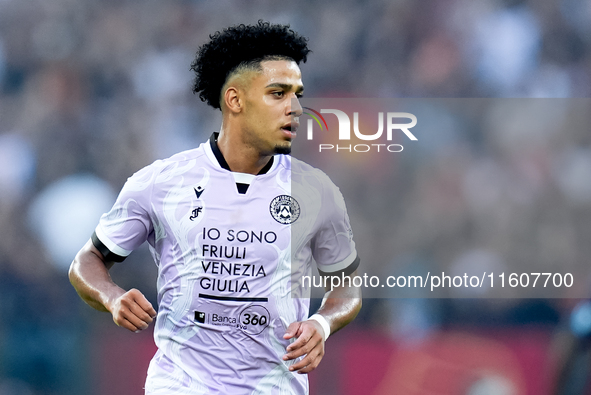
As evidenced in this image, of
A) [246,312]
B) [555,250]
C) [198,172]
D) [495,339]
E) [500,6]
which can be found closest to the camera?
[246,312]

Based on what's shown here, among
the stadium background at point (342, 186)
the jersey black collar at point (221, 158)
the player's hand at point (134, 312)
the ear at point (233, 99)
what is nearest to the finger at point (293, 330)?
the player's hand at point (134, 312)

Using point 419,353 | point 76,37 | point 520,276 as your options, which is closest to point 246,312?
point 419,353

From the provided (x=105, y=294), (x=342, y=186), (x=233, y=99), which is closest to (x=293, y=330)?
(x=105, y=294)

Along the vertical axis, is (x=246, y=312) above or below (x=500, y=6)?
below

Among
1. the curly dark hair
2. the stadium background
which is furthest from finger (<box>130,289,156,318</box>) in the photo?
the stadium background

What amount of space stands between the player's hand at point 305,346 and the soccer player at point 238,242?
0.23 feet

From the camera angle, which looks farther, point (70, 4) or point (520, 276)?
point (70, 4)

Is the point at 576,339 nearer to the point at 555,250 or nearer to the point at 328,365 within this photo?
the point at 555,250

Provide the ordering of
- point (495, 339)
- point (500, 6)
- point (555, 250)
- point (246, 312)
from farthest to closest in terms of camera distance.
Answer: point (500, 6) < point (555, 250) < point (495, 339) < point (246, 312)

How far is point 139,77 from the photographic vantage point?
4.25 meters

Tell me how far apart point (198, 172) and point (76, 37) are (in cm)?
262

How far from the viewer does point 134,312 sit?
5.69 ft

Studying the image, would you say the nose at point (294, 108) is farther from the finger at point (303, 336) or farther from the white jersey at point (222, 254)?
the finger at point (303, 336)

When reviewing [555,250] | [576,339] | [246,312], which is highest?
[555,250]
